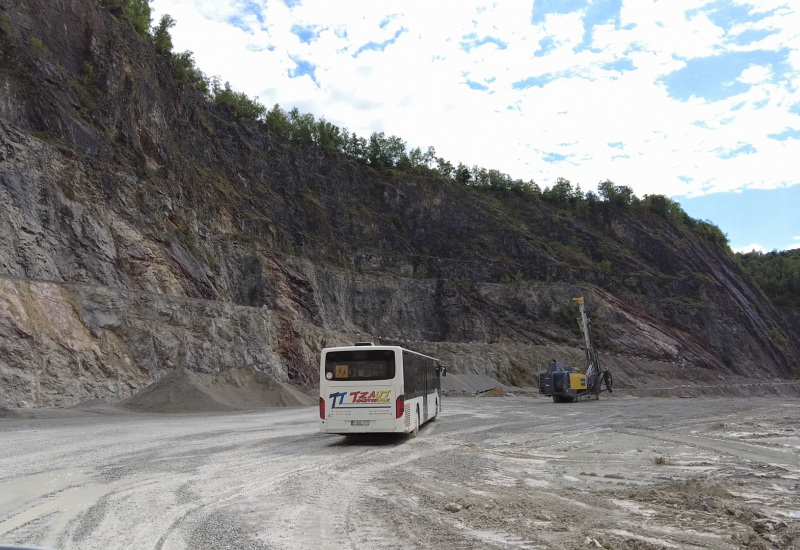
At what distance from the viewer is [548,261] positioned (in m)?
84.2

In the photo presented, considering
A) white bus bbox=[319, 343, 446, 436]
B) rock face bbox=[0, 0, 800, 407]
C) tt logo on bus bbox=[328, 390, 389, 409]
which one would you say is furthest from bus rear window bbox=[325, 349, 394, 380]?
rock face bbox=[0, 0, 800, 407]

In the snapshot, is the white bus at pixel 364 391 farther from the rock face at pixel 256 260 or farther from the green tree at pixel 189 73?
the green tree at pixel 189 73

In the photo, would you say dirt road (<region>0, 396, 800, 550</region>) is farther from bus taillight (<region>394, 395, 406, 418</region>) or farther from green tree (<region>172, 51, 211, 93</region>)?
green tree (<region>172, 51, 211, 93</region>)

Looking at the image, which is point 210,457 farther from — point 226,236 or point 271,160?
point 271,160

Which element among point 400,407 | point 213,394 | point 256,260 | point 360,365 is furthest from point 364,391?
point 256,260

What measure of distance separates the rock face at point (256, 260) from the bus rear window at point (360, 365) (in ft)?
58.3

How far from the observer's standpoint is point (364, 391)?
16.3 meters

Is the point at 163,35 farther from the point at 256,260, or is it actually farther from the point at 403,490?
the point at 403,490

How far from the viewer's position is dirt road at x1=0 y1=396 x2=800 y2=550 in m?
6.35

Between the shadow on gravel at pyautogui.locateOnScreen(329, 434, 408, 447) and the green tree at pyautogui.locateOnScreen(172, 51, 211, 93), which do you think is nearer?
the shadow on gravel at pyautogui.locateOnScreen(329, 434, 408, 447)

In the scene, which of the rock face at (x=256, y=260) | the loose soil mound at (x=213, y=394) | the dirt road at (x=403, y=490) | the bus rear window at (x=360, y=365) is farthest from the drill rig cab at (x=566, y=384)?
Result: the bus rear window at (x=360, y=365)

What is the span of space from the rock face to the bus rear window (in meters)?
17.8

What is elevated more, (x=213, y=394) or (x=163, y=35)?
(x=163, y=35)

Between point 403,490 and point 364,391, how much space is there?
23.5 feet
